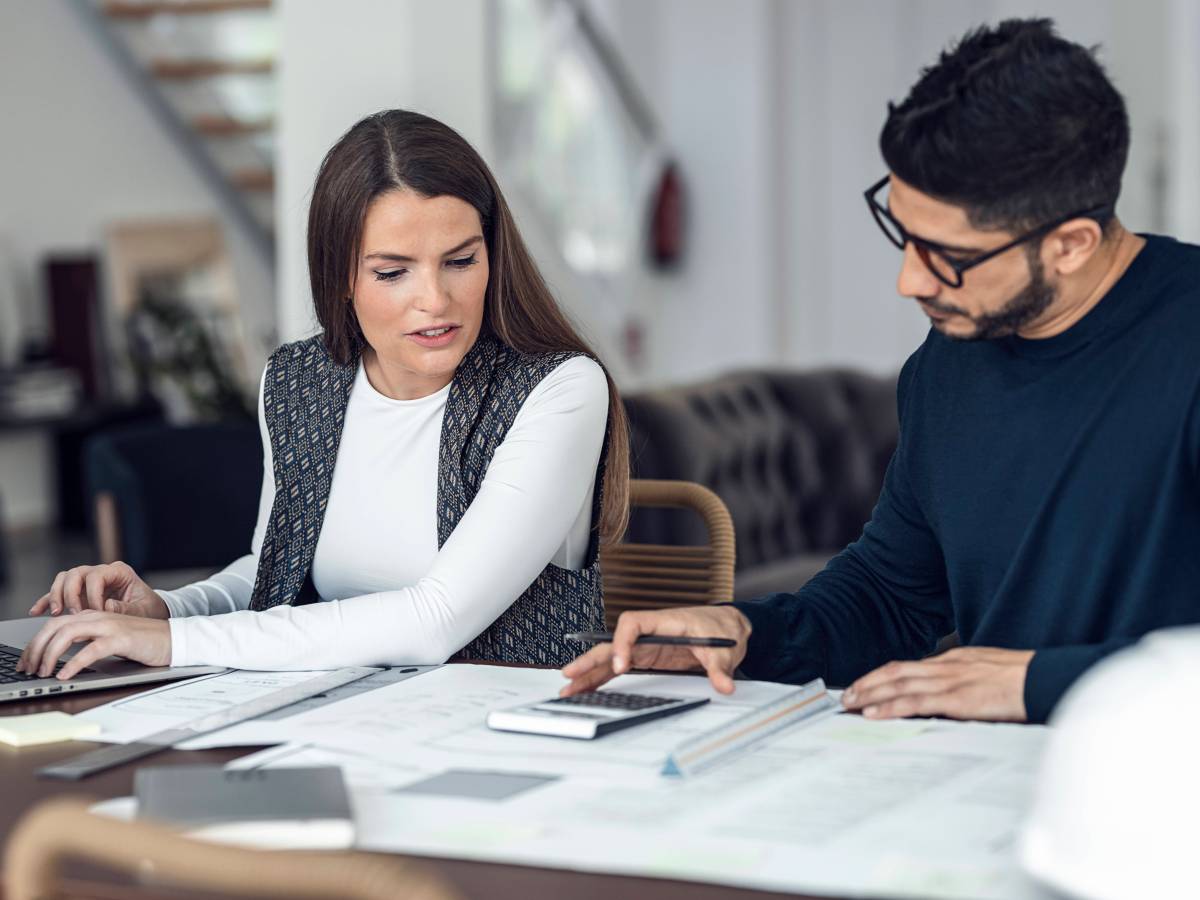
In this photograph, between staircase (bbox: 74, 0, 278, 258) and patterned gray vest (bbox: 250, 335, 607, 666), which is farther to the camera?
staircase (bbox: 74, 0, 278, 258)

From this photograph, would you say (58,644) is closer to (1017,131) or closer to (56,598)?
(56,598)

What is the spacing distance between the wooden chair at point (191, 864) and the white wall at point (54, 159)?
6.39 metres

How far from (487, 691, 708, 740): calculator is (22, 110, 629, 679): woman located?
358mm

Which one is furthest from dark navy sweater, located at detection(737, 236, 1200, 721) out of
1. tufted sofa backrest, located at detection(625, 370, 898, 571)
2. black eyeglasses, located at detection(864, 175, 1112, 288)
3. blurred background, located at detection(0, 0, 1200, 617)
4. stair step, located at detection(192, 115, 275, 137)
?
stair step, located at detection(192, 115, 275, 137)

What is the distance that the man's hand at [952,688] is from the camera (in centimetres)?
139

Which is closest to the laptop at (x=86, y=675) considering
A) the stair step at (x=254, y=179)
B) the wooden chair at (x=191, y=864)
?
the wooden chair at (x=191, y=864)

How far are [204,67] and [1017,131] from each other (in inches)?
250

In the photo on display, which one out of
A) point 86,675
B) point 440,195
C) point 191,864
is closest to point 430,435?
point 440,195

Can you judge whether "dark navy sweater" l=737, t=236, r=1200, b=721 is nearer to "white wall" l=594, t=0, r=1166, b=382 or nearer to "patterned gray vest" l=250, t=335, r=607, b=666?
"patterned gray vest" l=250, t=335, r=607, b=666

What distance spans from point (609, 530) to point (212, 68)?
5765 mm

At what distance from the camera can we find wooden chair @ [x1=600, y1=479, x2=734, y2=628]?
228 centimetres

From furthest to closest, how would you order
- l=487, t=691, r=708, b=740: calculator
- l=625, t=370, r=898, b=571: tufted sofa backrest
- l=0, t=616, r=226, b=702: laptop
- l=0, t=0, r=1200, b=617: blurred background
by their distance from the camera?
l=0, t=0, r=1200, b=617: blurred background < l=625, t=370, r=898, b=571: tufted sofa backrest < l=0, t=616, r=226, b=702: laptop < l=487, t=691, r=708, b=740: calculator

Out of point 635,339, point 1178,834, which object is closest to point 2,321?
point 635,339

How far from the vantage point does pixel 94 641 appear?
1.65 m
